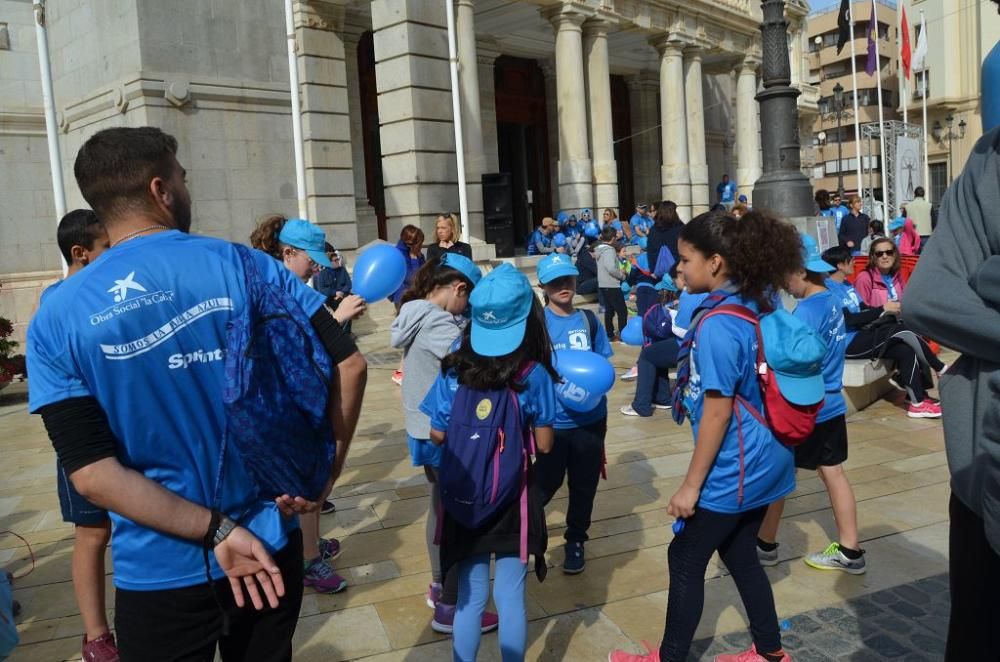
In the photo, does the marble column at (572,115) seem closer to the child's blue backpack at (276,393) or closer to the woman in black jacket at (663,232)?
the woman in black jacket at (663,232)

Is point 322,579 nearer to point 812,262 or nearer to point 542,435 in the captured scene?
point 542,435

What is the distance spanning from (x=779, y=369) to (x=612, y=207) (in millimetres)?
17912

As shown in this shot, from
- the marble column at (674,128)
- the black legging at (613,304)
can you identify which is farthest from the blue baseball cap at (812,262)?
the marble column at (674,128)

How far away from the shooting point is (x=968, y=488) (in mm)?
1714

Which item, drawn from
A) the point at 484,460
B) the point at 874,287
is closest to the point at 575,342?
the point at 484,460

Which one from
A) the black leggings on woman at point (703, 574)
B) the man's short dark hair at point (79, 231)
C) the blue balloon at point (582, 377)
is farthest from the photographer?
the man's short dark hair at point (79, 231)

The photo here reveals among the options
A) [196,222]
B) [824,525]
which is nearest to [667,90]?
[196,222]

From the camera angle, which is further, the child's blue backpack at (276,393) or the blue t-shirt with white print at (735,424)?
the blue t-shirt with white print at (735,424)

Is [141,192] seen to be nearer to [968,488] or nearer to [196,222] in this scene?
[968,488]

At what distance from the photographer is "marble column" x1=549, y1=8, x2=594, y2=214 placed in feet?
63.2

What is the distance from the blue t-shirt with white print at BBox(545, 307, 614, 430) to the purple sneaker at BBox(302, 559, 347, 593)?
1422 mm

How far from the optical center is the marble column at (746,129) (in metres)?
26.4

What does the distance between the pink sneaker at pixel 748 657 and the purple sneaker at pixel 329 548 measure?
2312 millimetres

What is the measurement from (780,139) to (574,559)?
793 cm
